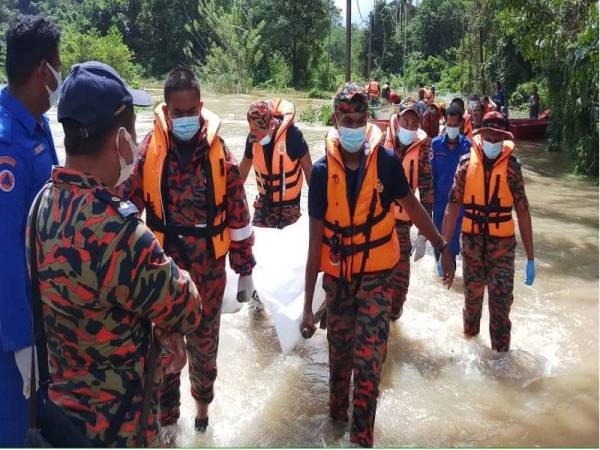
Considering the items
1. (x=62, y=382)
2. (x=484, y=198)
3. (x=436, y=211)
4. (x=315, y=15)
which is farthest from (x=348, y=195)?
(x=315, y=15)

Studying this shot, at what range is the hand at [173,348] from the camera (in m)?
1.92

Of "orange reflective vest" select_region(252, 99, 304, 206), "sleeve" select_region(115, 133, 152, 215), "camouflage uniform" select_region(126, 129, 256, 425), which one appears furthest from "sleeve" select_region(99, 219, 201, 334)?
"orange reflective vest" select_region(252, 99, 304, 206)

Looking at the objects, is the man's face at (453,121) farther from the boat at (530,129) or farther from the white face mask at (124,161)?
the boat at (530,129)

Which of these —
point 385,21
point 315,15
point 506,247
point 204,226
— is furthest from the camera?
point 385,21

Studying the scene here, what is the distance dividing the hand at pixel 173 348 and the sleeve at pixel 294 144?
10.5ft

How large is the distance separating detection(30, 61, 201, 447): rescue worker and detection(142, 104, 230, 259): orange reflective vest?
1.27 metres

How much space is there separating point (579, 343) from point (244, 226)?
3.26 m

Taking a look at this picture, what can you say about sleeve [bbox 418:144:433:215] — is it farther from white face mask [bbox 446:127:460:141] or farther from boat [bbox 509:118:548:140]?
boat [bbox 509:118:548:140]

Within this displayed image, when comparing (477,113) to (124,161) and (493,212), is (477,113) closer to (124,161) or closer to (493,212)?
(493,212)

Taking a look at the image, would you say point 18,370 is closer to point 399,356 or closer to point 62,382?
point 62,382

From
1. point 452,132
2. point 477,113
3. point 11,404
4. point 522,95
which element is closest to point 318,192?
point 11,404

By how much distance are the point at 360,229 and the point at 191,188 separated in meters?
0.90

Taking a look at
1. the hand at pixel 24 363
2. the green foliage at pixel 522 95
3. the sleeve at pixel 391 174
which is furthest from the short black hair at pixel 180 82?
the green foliage at pixel 522 95

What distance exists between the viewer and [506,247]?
429 centimetres
